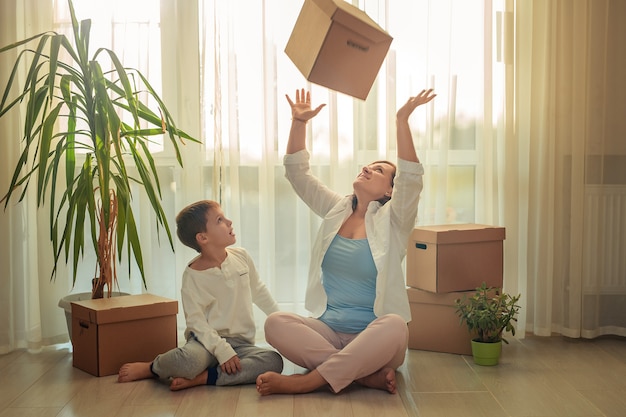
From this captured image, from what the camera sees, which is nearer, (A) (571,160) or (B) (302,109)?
(B) (302,109)

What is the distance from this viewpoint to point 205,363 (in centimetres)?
289

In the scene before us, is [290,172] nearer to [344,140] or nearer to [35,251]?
[344,140]

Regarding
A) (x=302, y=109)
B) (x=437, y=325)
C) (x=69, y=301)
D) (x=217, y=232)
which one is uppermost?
(x=302, y=109)

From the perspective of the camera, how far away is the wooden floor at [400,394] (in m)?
2.59

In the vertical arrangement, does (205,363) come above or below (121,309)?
below

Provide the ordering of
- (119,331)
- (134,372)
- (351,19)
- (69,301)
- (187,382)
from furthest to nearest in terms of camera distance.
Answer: (69,301) < (119,331) < (134,372) < (187,382) < (351,19)

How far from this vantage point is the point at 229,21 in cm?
356

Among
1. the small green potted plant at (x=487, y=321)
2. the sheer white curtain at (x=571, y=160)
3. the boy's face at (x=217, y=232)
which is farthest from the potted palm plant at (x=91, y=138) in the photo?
the sheer white curtain at (x=571, y=160)

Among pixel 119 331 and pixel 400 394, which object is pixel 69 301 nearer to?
pixel 119 331

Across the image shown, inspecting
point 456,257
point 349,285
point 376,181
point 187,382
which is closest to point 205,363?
point 187,382

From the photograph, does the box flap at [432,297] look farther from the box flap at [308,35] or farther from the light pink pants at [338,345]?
the box flap at [308,35]

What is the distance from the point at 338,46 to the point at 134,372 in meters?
1.39

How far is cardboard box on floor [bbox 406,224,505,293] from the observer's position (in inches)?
132

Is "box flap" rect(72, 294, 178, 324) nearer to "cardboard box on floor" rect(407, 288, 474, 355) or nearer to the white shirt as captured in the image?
the white shirt
